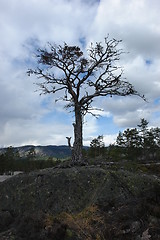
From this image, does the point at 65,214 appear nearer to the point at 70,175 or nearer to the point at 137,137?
the point at 70,175

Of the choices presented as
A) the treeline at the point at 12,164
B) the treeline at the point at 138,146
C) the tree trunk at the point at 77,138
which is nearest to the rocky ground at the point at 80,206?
the tree trunk at the point at 77,138

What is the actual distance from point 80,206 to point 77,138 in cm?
760

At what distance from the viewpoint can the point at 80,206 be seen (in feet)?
25.7

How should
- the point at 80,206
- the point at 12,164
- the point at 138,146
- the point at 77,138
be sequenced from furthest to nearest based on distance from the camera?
1. the point at 12,164
2. the point at 138,146
3. the point at 77,138
4. the point at 80,206

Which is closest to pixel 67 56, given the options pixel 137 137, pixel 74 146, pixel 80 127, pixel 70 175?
pixel 80 127

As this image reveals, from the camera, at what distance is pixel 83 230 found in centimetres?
577

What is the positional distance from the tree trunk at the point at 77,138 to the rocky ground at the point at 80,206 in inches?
200

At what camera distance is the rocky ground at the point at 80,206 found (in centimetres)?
550

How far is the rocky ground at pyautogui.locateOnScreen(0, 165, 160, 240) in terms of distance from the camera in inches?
216

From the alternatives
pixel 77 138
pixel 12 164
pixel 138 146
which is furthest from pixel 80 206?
pixel 12 164

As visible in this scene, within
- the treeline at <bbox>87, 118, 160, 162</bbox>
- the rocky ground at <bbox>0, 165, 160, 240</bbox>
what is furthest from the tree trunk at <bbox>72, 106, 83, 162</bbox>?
the treeline at <bbox>87, 118, 160, 162</bbox>

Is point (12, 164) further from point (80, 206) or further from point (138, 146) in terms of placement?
point (80, 206)

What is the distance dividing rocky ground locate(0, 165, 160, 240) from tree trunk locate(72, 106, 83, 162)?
16.7ft

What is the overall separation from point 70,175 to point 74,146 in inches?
227
